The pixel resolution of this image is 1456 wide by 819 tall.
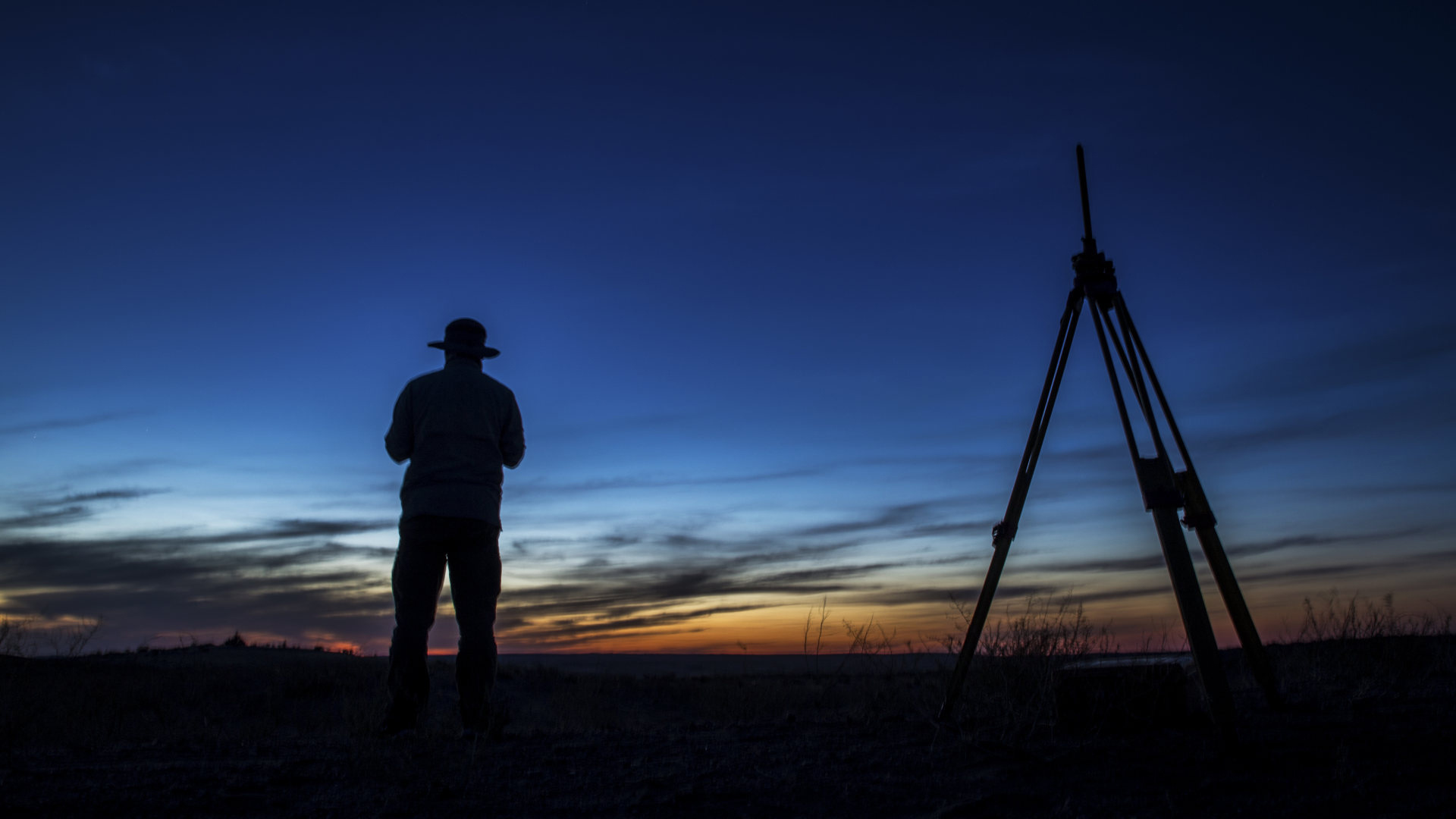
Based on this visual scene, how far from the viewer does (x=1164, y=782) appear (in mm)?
3111

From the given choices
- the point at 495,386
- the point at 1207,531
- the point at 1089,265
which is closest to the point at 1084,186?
the point at 1089,265

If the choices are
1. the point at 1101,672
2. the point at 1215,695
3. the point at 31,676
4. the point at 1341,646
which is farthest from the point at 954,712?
the point at 31,676

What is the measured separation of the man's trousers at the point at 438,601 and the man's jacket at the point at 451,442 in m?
0.11

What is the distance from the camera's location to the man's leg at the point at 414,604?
4750 mm

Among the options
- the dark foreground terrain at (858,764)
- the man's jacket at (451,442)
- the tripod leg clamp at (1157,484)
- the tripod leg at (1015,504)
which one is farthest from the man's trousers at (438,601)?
the tripod leg clamp at (1157,484)

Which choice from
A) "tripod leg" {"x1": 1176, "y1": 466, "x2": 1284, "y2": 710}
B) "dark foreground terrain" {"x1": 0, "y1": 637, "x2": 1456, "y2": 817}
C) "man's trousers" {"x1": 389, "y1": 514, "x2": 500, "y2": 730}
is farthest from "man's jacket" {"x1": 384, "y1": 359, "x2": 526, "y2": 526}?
"tripod leg" {"x1": 1176, "y1": 466, "x2": 1284, "y2": 710}

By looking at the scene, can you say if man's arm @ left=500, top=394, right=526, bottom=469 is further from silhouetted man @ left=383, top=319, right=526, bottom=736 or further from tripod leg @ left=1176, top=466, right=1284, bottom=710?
tripod leg @ left=1176, top=466, right=1284, bottom=710

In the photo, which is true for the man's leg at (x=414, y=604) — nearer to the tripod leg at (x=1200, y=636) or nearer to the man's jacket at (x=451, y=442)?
the man's jacket at (x=451, y=442)

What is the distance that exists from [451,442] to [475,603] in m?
0.93

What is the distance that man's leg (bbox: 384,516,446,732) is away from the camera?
475 centimetres

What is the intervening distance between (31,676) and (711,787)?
35.9ft

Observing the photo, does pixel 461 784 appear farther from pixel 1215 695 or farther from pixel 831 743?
pixel 1215 695

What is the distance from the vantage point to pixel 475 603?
4922mm

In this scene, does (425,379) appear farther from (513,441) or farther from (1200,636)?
(1200,636)
